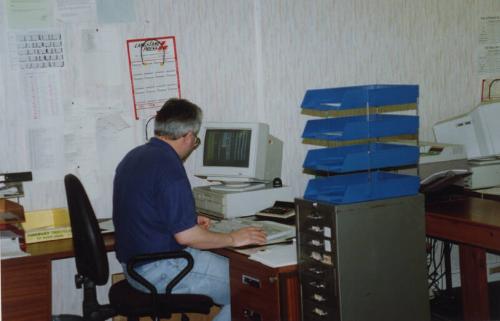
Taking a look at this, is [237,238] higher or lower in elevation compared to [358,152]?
lower

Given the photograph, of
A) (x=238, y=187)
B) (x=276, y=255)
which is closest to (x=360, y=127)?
(x=276, y=255)

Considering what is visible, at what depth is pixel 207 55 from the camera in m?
3.80

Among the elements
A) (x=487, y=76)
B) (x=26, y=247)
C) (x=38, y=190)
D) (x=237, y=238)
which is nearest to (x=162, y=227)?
(x=237, y=238)

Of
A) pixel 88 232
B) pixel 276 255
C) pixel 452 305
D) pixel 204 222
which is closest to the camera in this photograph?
pixel 276 255

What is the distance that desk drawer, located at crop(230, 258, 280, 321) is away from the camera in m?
2.59

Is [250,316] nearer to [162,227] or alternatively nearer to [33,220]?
[162,227]

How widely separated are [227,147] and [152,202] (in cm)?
78

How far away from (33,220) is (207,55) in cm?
130

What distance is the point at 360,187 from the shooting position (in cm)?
237

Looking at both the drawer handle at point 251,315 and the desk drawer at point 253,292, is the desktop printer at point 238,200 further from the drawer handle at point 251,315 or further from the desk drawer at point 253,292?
the drawer handle at point 251,315

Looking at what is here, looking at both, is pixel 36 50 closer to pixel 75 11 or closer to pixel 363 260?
pixel 75 11

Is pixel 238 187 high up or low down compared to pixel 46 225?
up

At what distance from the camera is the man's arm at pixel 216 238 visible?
2795 millimetres

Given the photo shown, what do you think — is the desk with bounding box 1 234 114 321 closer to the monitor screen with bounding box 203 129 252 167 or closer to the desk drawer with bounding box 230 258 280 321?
the desk drawer with bounding box 230 258 280 321
